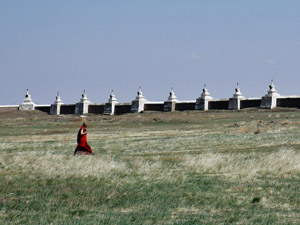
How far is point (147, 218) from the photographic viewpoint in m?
11.0

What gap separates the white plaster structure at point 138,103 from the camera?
233 feet

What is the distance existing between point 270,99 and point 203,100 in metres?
8.81

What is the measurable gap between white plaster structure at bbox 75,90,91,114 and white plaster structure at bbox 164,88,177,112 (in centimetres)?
1294

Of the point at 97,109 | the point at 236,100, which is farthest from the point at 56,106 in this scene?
the point at 236,100

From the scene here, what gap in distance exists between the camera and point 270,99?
198 feet

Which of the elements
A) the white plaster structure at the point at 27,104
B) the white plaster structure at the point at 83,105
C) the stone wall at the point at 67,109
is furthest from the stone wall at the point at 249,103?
the white plaster structure at the point at 27,104

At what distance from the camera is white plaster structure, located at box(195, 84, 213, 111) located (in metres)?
66.1

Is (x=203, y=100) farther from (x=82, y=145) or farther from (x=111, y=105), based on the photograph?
(x=82, y=145)

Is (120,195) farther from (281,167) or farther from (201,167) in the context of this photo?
(281,167)

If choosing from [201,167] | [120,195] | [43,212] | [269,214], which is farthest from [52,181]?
[269,214]

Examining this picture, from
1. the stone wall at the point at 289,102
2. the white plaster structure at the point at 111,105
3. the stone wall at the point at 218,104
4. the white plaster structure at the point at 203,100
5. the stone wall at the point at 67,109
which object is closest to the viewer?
the stone wall at the point at 289,102

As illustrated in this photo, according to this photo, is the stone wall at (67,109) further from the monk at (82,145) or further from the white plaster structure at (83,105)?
the monk at (82,145)

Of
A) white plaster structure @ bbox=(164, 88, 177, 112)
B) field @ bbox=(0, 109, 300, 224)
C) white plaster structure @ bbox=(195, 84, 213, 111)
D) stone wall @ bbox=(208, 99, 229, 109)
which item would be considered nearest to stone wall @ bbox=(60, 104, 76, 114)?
white plaster structure @ bbox=(164, 88, 177, 112)

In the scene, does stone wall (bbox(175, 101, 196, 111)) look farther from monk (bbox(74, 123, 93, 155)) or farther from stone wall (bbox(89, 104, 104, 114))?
monk (bbox(74, 123, 93, 155))
